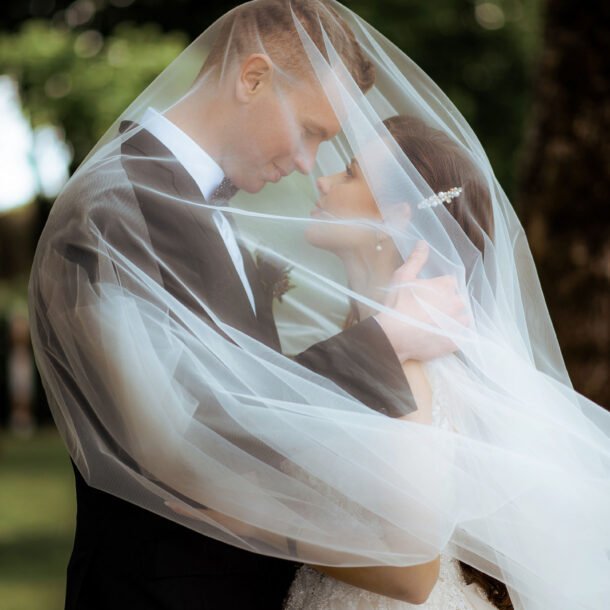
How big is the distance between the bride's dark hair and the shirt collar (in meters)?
0.46

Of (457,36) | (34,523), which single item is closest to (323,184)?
(34,523)

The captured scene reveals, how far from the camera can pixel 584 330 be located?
5.86 metres

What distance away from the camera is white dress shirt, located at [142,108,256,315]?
2.48 meters

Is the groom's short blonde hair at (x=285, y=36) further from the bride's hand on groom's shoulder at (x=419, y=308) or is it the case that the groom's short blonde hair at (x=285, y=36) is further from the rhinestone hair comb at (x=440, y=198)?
the bride's hand on groom's shoulder at (x=419, y=308)

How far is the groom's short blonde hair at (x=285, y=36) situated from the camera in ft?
8.39

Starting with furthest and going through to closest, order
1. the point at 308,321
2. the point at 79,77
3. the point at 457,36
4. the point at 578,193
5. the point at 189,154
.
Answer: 1. the point at 457,36
2. the point at 79,77
3. the point at 578,193
4. the point at 308,321
5. the point at 189,154

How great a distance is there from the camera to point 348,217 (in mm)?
2656

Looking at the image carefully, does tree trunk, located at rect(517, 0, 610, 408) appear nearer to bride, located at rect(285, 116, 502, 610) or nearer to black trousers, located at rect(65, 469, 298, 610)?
bride, located at rect(285, 116, 502, 610)

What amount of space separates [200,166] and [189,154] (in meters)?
0.04

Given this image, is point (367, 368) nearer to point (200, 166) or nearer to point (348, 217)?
point (348, 217)

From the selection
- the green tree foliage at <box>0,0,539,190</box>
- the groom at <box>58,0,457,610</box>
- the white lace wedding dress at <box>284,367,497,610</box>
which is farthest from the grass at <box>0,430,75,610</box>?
the groom at <box>58,0,457,610</box>

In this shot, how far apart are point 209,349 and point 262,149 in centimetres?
56

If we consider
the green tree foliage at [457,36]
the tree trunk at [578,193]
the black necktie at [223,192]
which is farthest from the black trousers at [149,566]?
the green tree foliage at [457,36]

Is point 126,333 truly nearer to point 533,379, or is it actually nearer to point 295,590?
point 295,590
